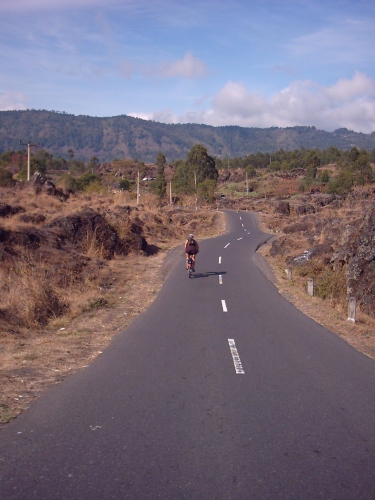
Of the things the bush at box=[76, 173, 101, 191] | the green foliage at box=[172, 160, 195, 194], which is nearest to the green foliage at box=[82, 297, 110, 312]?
the bush at box=[76, 173, 101, 191]

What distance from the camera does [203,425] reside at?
572 cm

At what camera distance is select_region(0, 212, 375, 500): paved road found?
172 inches

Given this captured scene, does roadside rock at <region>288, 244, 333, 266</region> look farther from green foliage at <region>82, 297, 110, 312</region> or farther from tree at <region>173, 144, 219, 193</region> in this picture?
tree at <region>173, 144, 219, 193</region>

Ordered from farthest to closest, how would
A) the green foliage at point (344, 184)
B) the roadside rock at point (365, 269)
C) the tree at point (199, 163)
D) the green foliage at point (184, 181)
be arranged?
the tree at point (199, 163) → the green foliage at point (184, 181) → the green foliage at point (344, 184) → the roadside rock at point (365, 269)

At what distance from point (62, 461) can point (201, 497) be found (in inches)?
55.4

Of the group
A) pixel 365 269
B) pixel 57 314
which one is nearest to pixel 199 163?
pixel 365 269

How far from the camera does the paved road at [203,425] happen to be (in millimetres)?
4371

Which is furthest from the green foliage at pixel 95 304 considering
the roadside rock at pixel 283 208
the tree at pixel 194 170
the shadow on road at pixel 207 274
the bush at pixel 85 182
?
the tree at pixel 194 170

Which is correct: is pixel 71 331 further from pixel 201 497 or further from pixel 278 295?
pixel 278 295

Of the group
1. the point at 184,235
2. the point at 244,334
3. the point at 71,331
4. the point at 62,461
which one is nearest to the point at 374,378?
the point at 244,334

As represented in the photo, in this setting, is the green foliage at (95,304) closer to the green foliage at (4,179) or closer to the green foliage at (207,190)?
the green foliage at (4,179)

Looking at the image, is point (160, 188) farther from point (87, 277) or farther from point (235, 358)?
point (235, 358)

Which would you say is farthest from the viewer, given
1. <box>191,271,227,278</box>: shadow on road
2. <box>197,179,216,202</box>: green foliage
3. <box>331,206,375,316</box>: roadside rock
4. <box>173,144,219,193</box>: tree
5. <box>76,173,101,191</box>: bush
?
<box>173,144,219,193</box>: tree

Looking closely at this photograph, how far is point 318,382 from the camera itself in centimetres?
755
